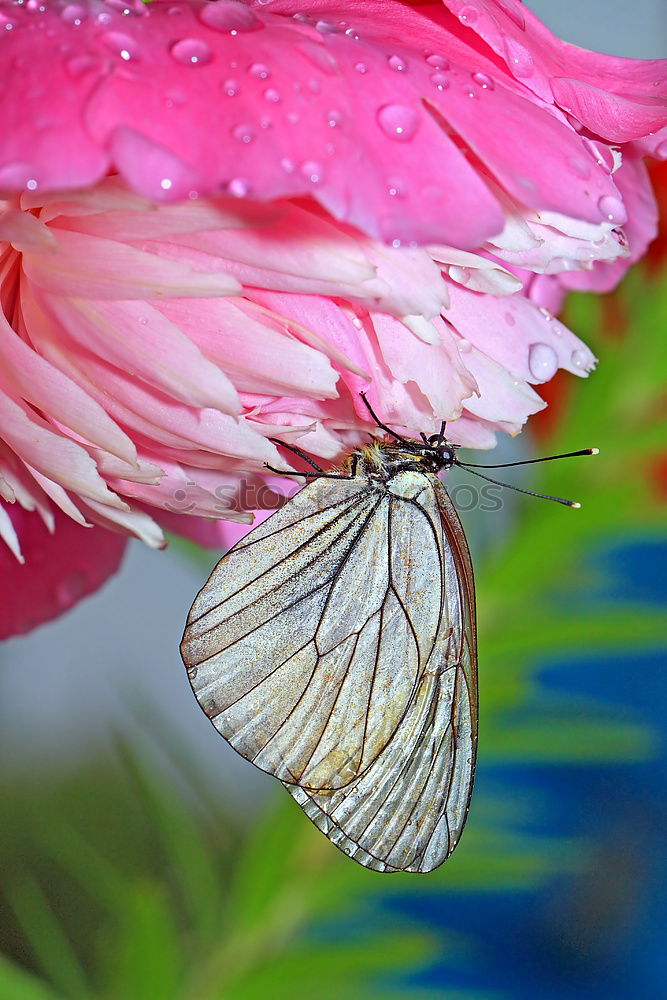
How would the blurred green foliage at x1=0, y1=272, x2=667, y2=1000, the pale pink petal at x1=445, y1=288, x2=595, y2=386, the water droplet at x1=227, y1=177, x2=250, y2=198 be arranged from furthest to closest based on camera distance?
the blurred green foliage at x1=0, y1=272, x2=667, y2=1000
the pale pink petal at x1=445, y1=288, x2=595, y2=386
the water droplet at x1=227, y1=177, x2=250, y2=198

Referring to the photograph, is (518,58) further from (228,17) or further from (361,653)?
(361,653)

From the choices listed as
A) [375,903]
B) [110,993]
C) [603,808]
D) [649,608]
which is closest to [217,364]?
[649,608]

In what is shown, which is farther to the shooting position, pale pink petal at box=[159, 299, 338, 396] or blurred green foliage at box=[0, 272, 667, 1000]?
blurred green foliage at box=[0, 272, 667, 1000]

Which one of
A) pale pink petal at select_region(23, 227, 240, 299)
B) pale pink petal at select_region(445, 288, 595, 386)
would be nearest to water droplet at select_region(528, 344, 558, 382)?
pale pink petal at select_region(445, 288, 595, 386)

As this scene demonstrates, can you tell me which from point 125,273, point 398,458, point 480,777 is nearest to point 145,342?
point 125,273

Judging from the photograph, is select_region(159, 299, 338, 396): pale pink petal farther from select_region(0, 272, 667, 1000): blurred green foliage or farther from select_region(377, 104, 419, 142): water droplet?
select_region(0, 272, 667, 1000): blurred green foliage

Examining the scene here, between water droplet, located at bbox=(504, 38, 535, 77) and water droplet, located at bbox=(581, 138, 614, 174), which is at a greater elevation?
Answer: water droplet, located at bbox=(504, 38, 535, 77)

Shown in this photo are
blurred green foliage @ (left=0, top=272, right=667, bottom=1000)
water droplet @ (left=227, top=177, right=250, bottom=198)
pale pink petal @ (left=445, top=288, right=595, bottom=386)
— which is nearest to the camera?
water droplet @ (left=227, top=177, right=250, bottom=198)

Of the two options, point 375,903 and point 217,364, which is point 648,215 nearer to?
point 217,364
